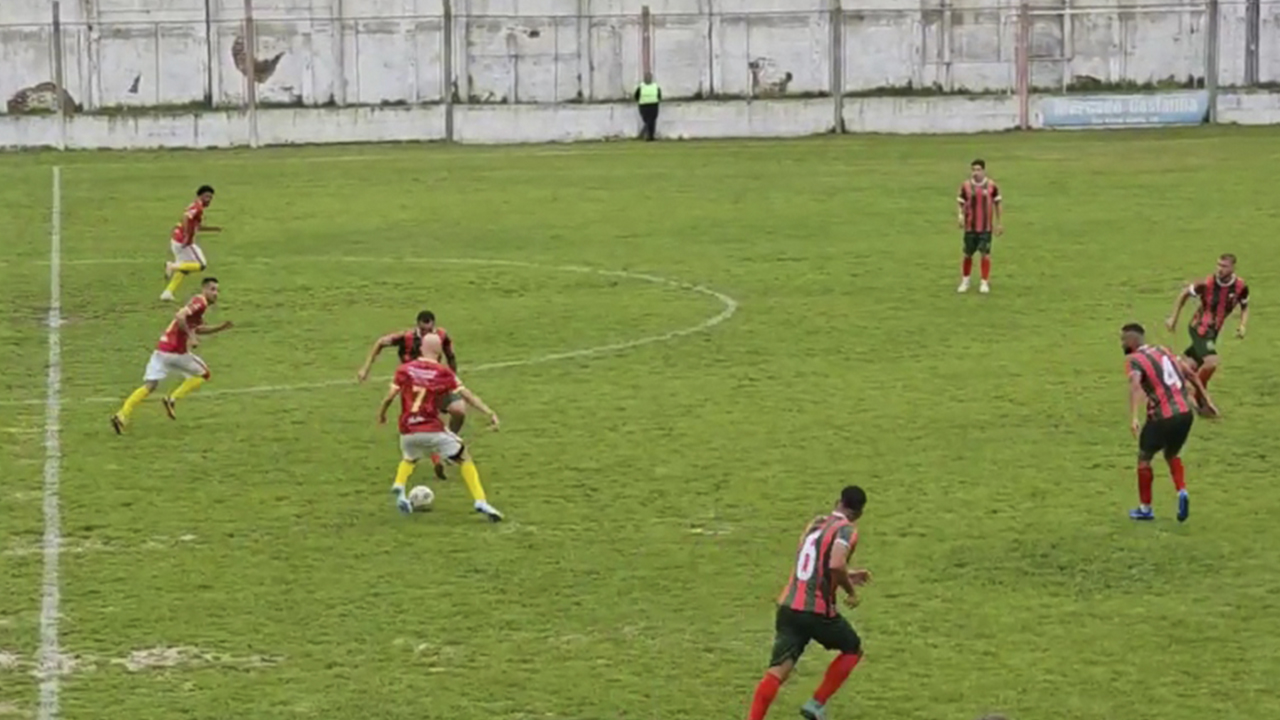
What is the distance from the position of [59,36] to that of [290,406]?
44.4m

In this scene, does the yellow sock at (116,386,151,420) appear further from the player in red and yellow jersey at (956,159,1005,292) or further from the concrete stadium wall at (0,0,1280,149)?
the concrete stadium wall at (0,0,1280,149)

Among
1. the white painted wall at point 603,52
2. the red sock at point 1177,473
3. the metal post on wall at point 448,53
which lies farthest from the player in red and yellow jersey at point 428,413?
the white painted wall at point 603,52

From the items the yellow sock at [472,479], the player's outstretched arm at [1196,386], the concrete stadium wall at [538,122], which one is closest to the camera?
the player's outstretched arm at [1196,386]

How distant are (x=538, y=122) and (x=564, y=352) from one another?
36077 millimetres

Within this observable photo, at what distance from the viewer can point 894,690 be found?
56.9 feet

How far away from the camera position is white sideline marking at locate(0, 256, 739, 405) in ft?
101

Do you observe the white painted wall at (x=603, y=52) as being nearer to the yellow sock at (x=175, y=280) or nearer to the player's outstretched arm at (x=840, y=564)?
the yellow sock at (x=175, y=280)

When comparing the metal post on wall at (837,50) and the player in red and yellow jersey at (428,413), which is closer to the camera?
the player in red and yellow jersey at (428,413)

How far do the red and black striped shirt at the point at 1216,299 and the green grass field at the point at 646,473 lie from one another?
1.27 meters

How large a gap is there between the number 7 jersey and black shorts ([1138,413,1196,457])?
23.2ft

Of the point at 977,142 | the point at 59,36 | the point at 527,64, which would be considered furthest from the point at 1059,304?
the point at 59,36

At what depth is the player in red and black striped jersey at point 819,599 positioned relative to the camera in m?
15.8

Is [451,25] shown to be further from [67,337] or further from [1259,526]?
[1259,526]

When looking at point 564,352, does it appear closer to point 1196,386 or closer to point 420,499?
point 420,499
